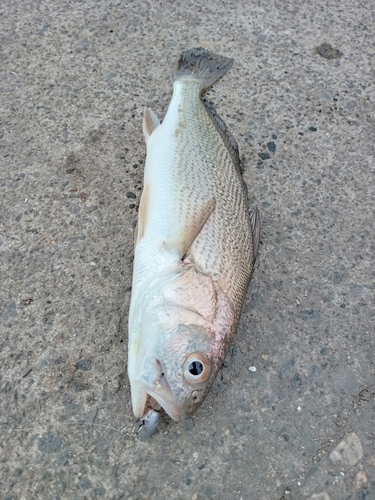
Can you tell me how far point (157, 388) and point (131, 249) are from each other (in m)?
0.98

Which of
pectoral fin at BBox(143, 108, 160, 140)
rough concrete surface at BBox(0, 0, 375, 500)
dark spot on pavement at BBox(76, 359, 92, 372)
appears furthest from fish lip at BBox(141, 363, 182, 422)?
pectoral fin at BBox(143, 108, 160, 140)

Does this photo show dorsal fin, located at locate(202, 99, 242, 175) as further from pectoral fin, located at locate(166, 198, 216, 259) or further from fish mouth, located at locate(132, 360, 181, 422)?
fish mouth, located at locate(132, 360, 181, 422)

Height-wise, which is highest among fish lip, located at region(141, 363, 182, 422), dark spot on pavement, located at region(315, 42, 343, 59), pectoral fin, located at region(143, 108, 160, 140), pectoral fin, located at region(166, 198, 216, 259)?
dark spot on pavement, located at region(315, 42, 343, 59)

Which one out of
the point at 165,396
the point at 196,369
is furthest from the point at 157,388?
the point at 196,369

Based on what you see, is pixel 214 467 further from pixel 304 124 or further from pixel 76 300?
pixel 304 124

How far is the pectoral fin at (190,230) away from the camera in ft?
8.38

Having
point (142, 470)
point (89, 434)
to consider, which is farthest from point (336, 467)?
point (89, 434)

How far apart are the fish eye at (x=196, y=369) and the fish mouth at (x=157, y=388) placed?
0.33 ft

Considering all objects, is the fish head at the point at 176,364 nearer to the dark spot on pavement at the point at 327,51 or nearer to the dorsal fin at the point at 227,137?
the dorsal fin at the point at 227,137

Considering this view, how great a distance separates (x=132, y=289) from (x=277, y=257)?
910 millimetres

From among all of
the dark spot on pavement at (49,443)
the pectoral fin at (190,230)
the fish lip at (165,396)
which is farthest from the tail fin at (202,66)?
the dark spot on pavement at (49,443)

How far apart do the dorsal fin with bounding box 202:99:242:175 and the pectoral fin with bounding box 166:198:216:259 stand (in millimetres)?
553

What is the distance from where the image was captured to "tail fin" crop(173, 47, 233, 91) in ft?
11.7

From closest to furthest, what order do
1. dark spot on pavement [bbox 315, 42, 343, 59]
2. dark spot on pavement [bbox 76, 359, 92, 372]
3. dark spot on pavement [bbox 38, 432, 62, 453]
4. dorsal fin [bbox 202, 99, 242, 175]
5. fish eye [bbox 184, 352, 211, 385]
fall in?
fish eye [bbox 184, 352, 211, 385] → dark spot on pavement [bbox 38, 432, 62, 453] → dark spot on pavement [bbox 76, 359, 92, 372] → dorsal fin [bbox 202, 99, 242, 175] → dark spot on pavement [bbox 315, 42, 343, 59]
